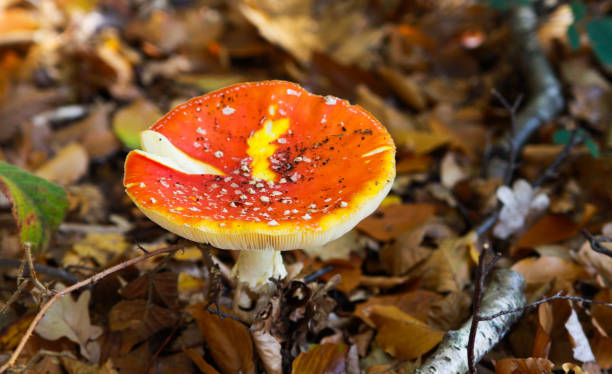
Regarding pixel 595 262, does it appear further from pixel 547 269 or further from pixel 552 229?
pixel 552 229

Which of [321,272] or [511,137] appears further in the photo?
[511,137]

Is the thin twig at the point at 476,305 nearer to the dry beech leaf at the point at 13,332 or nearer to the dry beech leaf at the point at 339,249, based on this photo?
the dry beech leaf at the point at 339,249

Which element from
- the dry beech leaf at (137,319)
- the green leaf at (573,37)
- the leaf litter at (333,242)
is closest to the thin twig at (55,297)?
the leaf litter at (333,242)

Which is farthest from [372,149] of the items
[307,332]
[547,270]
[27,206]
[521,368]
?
[27,206]

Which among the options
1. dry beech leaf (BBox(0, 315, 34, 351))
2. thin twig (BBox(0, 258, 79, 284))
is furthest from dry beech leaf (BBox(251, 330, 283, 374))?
dry beech leaf (BBox(0, 315, 34, 351))

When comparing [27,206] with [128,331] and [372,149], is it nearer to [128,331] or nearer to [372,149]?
[128,331]

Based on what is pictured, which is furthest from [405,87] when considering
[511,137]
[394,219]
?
[394,219]
